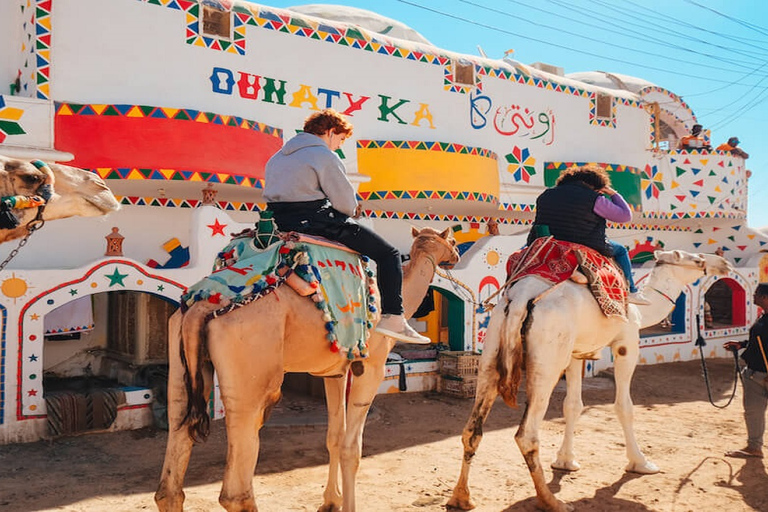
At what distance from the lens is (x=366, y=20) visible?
50.2 feet

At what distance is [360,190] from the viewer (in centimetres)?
1256

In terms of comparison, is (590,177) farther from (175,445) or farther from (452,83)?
(452,83)

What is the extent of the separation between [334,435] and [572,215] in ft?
9.63

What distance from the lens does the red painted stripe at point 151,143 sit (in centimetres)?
924

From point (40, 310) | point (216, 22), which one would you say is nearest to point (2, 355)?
point (40, 310)

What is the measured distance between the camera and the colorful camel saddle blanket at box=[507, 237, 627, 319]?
5.89 m

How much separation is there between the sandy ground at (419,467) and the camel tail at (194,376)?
1.94m

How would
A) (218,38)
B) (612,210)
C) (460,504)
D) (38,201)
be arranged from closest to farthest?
(38,201) → (460,504) → (612,210) → (218,38)

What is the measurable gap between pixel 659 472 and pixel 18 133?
29.4 ft

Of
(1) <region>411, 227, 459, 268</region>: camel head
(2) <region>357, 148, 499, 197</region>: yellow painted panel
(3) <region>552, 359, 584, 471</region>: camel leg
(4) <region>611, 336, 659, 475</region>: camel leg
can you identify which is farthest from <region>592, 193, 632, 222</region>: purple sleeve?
(2) <region>357, 148, 499, 197</region>: yellow painted panel

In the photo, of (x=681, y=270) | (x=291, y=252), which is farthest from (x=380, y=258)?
(x=681, y=270)

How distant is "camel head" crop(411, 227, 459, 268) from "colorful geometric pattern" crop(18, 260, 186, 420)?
4.32m

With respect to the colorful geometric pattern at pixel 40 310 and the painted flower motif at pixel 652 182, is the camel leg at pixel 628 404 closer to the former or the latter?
the colorful geometric pattern at pixel 40 310

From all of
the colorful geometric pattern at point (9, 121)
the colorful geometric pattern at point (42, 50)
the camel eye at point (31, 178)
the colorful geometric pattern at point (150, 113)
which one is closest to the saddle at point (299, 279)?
the camel eye at point (31, 178)
